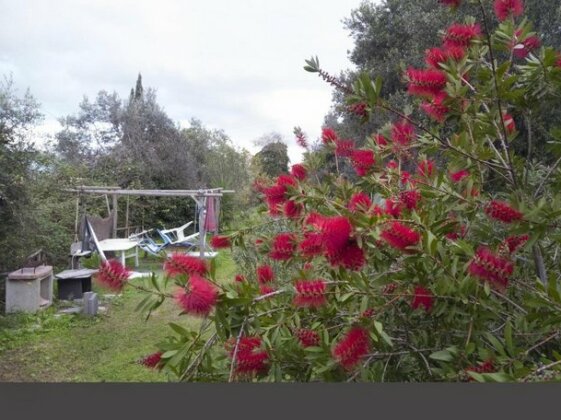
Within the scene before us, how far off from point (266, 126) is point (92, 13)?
1.47ft

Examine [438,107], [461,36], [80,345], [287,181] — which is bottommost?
[80,345]

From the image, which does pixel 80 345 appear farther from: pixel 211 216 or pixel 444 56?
pixel 444 56

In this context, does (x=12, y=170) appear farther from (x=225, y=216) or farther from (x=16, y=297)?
(x=225, y=216)

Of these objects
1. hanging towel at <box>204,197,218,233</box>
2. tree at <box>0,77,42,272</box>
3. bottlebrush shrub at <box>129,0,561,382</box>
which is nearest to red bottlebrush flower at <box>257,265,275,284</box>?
bottlebrush shrub at <box>129,0,561,382</box>

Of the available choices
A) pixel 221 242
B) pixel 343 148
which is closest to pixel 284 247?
pixel 221 242

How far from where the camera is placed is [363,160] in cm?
83

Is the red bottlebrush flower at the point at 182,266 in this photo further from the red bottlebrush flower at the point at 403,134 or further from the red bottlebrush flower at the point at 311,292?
the red bottlebrush flower at the point at 403,134

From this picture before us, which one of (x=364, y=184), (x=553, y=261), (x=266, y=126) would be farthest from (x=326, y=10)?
(x=553, y=261)

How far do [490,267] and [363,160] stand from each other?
0.38m

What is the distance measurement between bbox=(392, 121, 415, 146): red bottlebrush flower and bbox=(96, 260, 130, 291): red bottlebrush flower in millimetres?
533

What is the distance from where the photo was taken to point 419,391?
1.67 feet

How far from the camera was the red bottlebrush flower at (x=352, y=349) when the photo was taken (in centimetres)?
51

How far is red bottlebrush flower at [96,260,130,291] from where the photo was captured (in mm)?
488

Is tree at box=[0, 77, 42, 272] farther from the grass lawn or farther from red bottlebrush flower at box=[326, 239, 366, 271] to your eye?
red bottlebrush flower at box=[326, 239, 366, 271]
